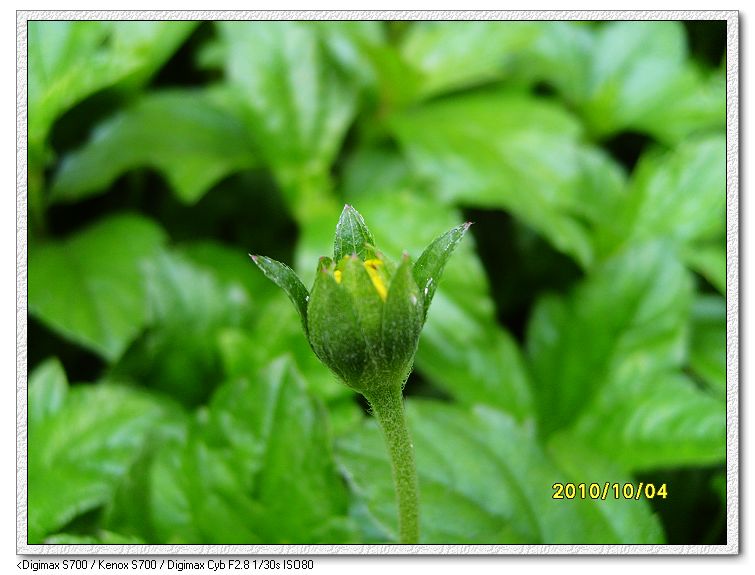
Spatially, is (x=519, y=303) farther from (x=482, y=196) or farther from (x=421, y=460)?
(x=421, y=460)

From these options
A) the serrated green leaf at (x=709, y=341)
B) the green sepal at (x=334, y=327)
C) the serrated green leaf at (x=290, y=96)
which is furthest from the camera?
the serrated green leaf at (x=290, y=96)

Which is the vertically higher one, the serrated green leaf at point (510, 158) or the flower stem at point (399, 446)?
the serrated green leaf at point (510, 158)

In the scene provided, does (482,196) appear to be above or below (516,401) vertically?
above

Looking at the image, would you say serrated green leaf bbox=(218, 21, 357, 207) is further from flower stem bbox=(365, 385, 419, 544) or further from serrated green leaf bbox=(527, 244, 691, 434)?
flower stem bbox=(365, 385, 419, 544)

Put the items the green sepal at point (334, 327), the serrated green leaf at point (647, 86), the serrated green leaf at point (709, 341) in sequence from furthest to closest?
the serrated green leaf at point (647, 86), the serrated green leaf at point (709, 341), the green sepal at point (334, 327)

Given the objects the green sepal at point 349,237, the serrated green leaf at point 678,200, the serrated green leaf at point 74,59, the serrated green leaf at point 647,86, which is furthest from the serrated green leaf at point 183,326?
the serrated green leaf at point 647,86

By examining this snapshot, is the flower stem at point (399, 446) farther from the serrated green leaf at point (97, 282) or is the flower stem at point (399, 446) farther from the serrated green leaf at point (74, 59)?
the serrated green leaf at point (74, 59)

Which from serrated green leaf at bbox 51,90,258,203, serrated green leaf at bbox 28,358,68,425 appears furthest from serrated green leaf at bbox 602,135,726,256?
serrated green leaf at bbox 28,358,68,425
